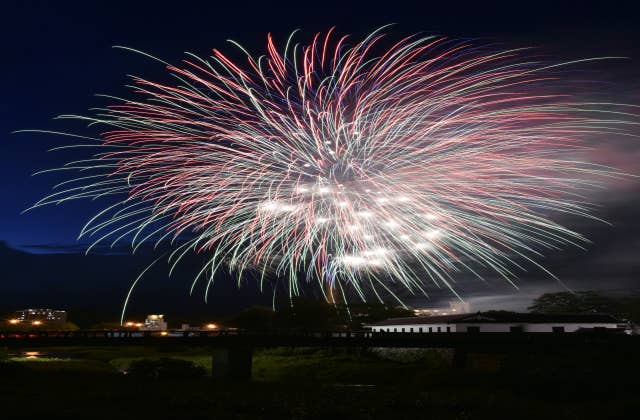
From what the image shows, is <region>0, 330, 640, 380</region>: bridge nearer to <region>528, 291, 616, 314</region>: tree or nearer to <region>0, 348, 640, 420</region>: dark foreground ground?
<region>0, 348, 640, 420</region>: dark foreground ground

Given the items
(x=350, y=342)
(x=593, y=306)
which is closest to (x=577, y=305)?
(x=593, y=306)

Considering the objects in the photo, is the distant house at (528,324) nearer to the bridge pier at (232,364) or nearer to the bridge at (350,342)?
the bridge at (350,342)

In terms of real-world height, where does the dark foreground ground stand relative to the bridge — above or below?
below

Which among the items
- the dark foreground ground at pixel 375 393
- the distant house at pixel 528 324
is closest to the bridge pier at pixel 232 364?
the dark foreground ground at pixel 375 393

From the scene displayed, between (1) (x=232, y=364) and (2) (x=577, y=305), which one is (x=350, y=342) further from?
(2) (x=577, y=305)

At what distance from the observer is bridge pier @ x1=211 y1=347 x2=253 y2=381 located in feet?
213

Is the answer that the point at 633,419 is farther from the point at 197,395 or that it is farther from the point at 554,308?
the point at 554,308

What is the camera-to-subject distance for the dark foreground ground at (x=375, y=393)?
3834 cm

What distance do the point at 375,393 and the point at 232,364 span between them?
21.3 m

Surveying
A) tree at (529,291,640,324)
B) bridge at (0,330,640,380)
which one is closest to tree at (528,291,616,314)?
tree at (529,291,640,324)

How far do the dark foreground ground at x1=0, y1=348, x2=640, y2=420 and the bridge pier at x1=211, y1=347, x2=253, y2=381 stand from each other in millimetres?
2988

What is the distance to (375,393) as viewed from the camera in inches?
1932

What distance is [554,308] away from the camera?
192 metres

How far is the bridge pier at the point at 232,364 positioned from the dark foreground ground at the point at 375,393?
2.99m
